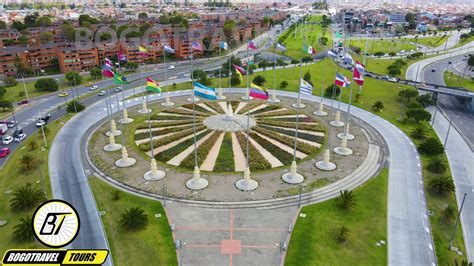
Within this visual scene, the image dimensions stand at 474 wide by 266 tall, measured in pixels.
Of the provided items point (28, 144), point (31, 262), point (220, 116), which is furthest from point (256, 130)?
point (31, 262)

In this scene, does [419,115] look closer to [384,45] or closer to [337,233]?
[337,233]

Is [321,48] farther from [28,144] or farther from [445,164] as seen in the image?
[28,144]

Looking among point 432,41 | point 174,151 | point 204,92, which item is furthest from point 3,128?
point 432,41

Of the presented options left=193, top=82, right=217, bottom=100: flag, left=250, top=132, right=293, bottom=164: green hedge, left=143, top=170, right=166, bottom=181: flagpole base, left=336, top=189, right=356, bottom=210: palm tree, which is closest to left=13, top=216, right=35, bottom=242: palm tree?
left=143, top=170, right=166, bottom=181: flagpole base

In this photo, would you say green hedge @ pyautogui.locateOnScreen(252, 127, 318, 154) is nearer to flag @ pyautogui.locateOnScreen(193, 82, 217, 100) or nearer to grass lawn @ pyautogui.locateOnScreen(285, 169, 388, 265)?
grass lawn @ pyautogui.locateOnScreen(285, 169, 388, 265)

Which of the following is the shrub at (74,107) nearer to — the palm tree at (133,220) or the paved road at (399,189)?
the paved road at (399,189)

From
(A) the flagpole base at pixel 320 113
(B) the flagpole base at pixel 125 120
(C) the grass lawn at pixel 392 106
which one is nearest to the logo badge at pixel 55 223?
(C) the grass lawn at pixel 392 106

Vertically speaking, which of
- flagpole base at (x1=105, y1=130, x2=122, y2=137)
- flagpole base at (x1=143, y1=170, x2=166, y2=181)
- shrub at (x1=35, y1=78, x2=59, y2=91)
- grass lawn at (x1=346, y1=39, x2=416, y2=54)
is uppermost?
grass lawn at (x1=346, y1=39, x2=416, y2=54)
